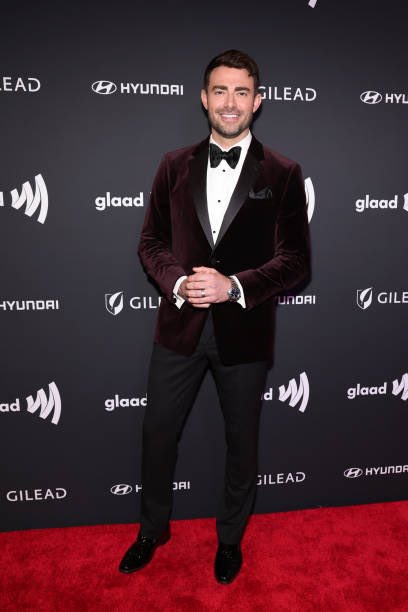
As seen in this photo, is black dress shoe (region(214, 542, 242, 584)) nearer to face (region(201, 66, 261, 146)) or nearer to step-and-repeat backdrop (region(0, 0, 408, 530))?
step-and-repeat backdrop (region(0, 0, 408, 530))

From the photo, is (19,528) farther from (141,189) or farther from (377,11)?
(377,11)

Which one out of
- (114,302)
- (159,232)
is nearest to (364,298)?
(159,232)

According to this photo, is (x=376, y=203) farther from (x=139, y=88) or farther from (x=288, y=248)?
(x=139, y=88)

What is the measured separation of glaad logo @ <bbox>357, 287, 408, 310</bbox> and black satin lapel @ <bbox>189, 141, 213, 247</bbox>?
102cm

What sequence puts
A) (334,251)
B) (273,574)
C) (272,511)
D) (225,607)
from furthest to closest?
(272,511) → (334,251) → (273,574) → (225,607)

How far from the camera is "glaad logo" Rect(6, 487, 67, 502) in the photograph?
246cm

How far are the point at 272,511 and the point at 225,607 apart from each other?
0.79 m

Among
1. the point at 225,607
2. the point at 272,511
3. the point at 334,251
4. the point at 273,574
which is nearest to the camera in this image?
the point at 225,607

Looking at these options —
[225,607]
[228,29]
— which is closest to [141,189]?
[228,29]

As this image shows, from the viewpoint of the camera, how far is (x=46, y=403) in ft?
7.81

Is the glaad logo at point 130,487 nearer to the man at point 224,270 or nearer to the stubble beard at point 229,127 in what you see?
the man at point 224,270

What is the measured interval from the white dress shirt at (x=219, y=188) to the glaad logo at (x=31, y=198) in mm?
799

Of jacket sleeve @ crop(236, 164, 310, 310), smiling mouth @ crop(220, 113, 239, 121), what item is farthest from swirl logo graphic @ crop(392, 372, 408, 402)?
smiling mouth @ crop(220, 113, 239, 121)

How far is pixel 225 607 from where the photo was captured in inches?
76.7
